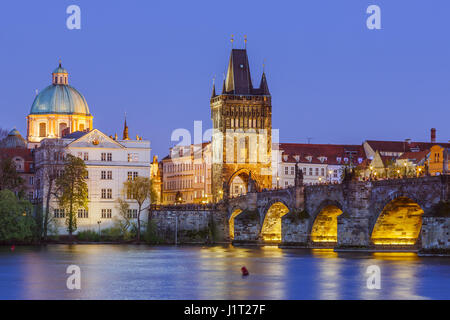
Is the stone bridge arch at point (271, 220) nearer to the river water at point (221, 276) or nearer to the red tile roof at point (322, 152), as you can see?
the river water at point (221, 276)

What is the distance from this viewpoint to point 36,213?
123 m

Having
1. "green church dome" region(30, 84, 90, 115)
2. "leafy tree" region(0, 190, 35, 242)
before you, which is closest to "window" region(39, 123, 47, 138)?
"green church dome" region(30, 84, 90, 115)

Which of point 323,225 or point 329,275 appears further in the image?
point 323,225

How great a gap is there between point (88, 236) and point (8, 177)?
12.1 meters

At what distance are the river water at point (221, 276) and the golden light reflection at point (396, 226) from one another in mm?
3020

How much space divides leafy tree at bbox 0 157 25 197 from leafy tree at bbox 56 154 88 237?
7.20 m

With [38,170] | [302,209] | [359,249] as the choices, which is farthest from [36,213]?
[359,249]

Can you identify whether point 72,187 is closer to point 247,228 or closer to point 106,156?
point 106,156

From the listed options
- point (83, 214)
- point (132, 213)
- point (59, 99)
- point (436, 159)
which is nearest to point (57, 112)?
point (59, 99)

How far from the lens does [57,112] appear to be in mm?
158750

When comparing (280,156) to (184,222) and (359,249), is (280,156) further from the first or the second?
(359,249)

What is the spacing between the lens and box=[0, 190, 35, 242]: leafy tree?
347 ft

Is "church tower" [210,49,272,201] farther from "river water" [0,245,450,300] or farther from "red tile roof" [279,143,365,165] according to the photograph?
"river water" [0,245,450,300]
